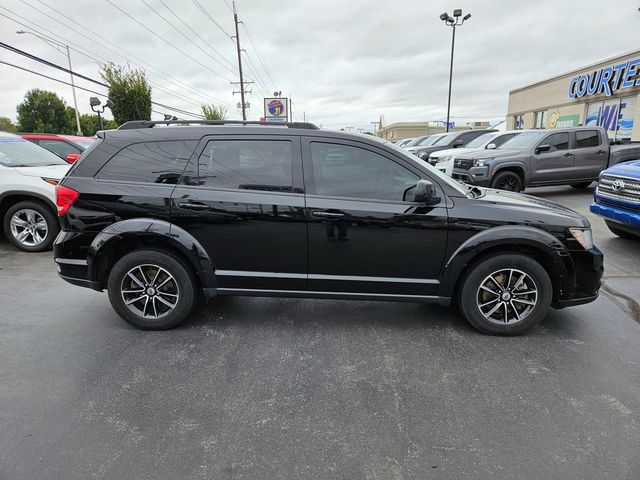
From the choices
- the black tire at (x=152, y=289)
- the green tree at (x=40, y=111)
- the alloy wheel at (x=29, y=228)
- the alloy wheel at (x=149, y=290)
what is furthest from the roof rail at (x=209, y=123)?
the green tree at (x=40, y=111)

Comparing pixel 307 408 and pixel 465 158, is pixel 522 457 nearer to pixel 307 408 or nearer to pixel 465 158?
pixel 307 408

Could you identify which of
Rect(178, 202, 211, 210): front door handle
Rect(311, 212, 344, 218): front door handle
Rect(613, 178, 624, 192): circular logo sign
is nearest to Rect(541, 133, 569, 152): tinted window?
Rect(613, 178, 624, 192): circular logo sign

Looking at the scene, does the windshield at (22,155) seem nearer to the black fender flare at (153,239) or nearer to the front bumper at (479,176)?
the black fender flare at (153,239)

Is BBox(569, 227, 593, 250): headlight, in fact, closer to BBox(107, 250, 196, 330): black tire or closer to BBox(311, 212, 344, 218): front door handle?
BBox(311, 212, 344, 218): front door handle

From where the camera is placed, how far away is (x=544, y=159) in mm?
10453

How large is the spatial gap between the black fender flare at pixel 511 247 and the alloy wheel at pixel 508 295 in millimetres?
240

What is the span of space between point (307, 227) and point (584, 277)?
241cm

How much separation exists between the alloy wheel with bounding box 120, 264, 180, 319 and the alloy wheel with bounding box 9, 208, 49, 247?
3639mm

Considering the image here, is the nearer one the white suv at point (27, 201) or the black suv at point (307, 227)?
the black suv at point (307, 227)

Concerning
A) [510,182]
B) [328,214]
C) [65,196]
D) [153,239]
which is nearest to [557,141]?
[510,182]

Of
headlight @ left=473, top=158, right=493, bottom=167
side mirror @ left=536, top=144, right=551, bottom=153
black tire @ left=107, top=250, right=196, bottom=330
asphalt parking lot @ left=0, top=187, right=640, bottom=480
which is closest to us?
asphalt parking lot @ left=0, top=187, right=640, bottom=480

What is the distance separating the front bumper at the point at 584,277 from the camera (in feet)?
11.4

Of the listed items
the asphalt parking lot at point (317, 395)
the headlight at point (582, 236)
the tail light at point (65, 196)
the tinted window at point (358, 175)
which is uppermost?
the tinted window at point (358, 175)

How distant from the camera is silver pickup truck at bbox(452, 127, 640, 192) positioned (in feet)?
33.1
